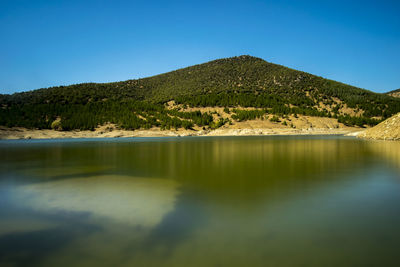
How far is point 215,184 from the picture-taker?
7672 millimetres

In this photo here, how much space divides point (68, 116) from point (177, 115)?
23.8m

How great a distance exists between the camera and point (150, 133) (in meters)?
52.7

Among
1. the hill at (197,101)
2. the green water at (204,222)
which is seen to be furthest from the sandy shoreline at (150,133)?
the green water at (204,222)

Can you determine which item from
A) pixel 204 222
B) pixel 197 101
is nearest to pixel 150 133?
pixel 197 101

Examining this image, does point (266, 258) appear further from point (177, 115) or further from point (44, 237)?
point (177, 115)

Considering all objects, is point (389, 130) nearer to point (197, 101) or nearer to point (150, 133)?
point (150, 133)

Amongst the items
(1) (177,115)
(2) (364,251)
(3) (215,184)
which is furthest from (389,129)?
(1) (177,115)

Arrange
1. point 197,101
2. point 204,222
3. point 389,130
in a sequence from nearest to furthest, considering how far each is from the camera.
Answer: point 204,222 → point 389,130 → point 197,101

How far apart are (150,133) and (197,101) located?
21312mm

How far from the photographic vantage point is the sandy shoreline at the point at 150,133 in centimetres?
4509

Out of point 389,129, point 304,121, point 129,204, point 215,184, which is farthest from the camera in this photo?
point 304,121

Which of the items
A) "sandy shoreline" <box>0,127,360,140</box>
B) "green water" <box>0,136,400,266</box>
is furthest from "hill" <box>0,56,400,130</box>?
"green water" <box>0,136,400,266</box>

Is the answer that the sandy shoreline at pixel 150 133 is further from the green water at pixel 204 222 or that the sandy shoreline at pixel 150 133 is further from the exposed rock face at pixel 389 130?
the green water at pixel 204 222

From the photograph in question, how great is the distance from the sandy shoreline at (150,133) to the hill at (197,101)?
2.28m
